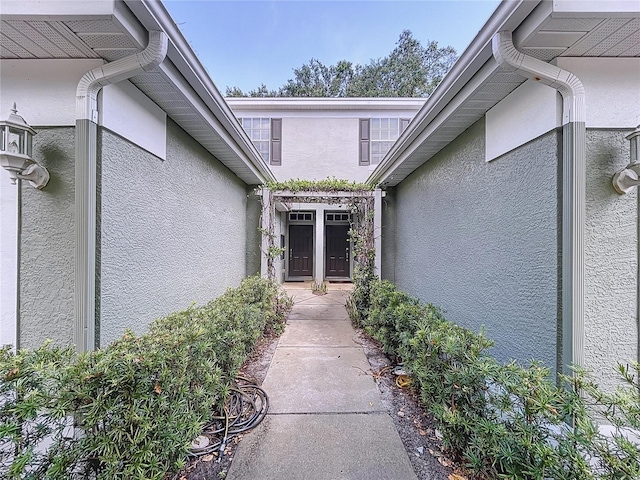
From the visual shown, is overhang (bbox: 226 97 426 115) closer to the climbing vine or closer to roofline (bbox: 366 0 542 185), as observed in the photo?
the climbing vine

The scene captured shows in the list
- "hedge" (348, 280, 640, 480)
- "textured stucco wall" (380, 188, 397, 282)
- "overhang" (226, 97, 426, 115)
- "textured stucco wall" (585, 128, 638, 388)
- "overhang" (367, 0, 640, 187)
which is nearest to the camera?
"hedge" (348, 280, 640, 480)

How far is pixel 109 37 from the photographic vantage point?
2.22m

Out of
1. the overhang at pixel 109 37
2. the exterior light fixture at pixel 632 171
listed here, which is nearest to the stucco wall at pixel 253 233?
the overhang at pixel 109 37

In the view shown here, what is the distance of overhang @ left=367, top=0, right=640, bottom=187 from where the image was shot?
1.96 metres

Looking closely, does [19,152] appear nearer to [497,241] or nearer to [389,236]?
[497,241]

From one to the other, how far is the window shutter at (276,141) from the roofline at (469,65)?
569 centimetres

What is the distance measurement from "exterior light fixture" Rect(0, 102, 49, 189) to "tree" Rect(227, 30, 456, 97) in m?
19.7

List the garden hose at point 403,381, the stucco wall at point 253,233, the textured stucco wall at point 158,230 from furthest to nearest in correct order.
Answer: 1. the stucco wall at point 253,233
2. the garden hose at point 403,381
3. the textured stucco wall at point 158,230

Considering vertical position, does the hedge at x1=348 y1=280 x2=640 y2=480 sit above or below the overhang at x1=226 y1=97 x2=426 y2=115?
below

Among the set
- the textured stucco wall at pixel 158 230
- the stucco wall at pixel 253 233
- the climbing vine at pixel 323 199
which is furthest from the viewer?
the stucco wall at pixel 253 233

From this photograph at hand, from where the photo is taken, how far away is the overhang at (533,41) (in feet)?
6.43

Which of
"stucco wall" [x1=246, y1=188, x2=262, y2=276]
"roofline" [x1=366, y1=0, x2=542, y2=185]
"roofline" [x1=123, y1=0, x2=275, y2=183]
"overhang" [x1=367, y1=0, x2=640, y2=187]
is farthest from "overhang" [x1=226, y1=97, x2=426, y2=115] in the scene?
"overhang" [x1=367, y1=0, x2=640, y2=187]

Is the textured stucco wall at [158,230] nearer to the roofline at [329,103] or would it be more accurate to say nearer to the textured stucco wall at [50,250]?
the textured stucco wall at [50,250]

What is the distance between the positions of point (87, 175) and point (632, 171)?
14.5ft
